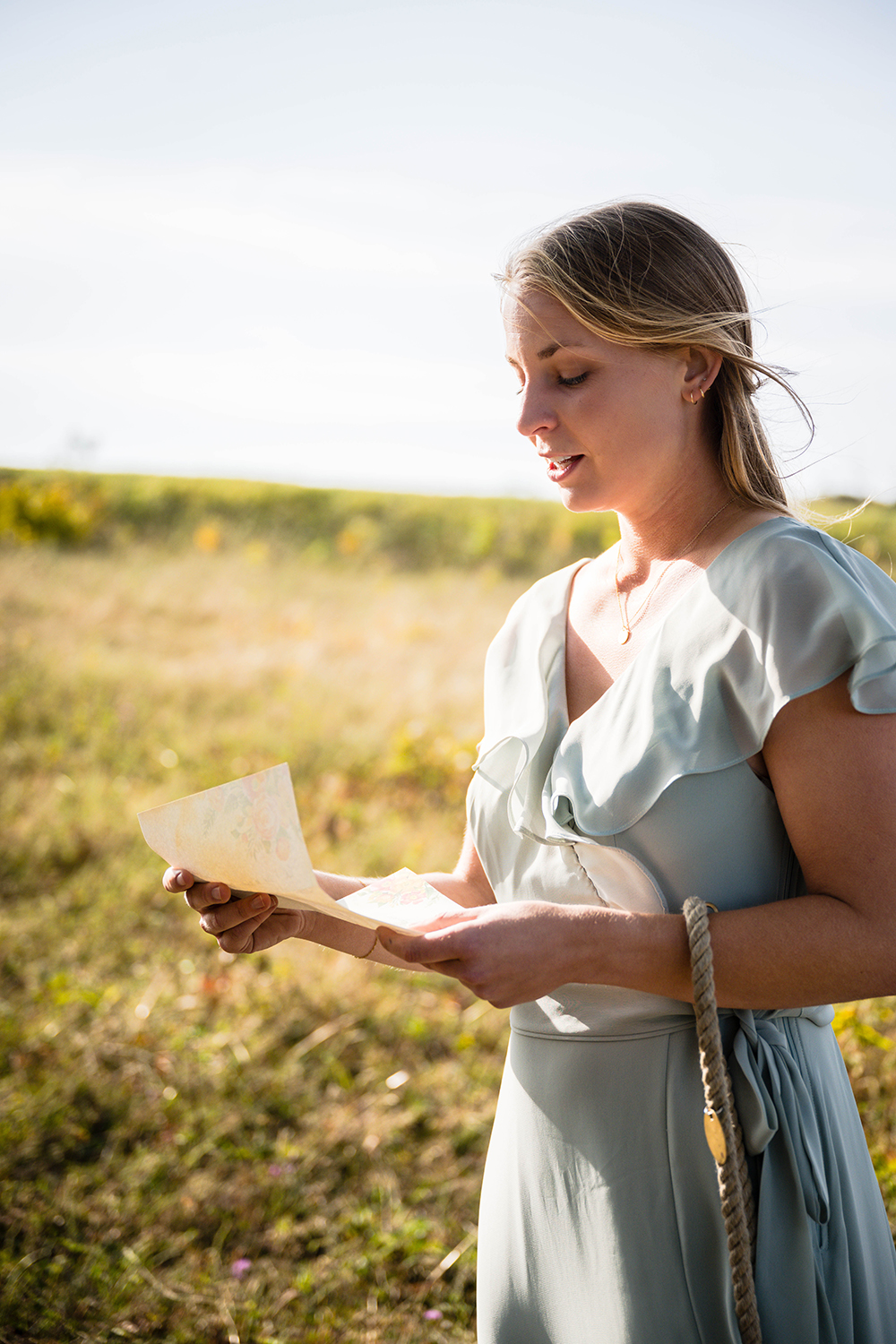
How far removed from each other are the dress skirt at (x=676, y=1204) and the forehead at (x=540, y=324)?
38.5 inches

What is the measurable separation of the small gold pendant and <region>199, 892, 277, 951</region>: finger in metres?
0.64

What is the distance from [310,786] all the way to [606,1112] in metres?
4.70

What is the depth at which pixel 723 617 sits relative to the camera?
3.94 feet

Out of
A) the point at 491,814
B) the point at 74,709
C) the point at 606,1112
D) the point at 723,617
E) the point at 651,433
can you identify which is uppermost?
the point at 651,433

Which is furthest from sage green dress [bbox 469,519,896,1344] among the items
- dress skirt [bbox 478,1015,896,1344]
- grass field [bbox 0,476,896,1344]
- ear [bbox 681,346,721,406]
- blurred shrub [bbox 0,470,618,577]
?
blurred shrub [bbox 0,470,618,577]

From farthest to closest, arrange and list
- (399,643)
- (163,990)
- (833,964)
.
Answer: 1. (399,643)
2. (163,990)
3. (833,964)

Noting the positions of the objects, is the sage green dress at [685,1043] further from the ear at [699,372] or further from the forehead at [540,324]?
the forehead at [540,324]

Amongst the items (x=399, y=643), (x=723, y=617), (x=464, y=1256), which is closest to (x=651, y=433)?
(x=723, y=617)

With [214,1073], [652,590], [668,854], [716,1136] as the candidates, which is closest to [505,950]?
[668,854]

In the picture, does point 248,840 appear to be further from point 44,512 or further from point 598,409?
point 44,512

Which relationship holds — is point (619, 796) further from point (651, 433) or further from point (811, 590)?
point (651, 433)

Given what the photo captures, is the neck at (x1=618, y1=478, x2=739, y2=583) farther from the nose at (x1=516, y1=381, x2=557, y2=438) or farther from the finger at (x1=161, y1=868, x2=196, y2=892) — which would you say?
the finger at (x1=161, y1=868, x2=196, y2=892)

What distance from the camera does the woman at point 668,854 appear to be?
1.09 meters

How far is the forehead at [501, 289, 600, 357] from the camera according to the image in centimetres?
131
